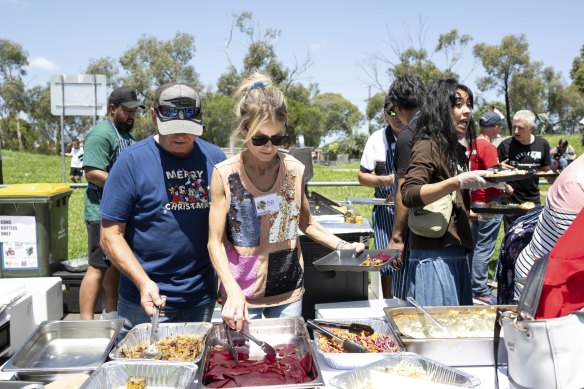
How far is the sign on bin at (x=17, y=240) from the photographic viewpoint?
153 inches

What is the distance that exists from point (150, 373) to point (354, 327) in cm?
68

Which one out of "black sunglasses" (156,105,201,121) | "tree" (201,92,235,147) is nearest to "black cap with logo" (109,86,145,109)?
"black sunglasses" (156,105,201,121)

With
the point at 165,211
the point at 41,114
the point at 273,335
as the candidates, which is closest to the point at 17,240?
the point at 165,211

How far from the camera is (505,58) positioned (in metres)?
38.2

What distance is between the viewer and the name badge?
6.21 ft

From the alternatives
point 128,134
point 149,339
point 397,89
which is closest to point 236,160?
point 149,339

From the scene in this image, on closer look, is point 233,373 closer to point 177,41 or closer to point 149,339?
point 149,339

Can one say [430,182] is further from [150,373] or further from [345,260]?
[150,373]

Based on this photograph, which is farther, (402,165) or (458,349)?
(402,165)

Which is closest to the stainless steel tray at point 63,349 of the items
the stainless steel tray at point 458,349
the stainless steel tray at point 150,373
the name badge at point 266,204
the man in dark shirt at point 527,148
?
the stainless steel tray at point 150,373

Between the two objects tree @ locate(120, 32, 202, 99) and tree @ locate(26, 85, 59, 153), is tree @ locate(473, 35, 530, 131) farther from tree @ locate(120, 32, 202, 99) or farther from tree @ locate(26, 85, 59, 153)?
tree @ locate(26, 85, 59, 153)

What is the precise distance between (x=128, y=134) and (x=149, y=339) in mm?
2412

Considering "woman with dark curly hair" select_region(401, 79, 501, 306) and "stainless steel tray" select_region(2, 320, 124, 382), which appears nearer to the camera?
"stainless steel tray" select_region(2, 320, 124, 382)

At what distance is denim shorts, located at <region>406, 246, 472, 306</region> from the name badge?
0.72 metres
